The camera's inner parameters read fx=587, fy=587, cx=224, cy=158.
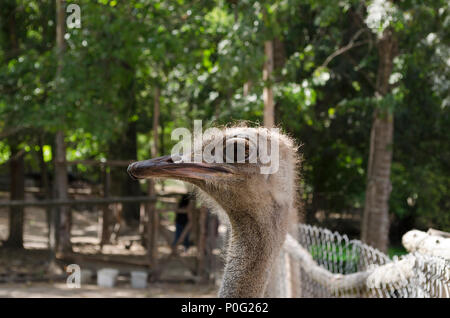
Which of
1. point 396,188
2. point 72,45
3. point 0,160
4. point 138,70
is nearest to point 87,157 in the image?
point 0,160

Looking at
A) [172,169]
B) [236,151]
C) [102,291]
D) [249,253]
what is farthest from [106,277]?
[172,169]

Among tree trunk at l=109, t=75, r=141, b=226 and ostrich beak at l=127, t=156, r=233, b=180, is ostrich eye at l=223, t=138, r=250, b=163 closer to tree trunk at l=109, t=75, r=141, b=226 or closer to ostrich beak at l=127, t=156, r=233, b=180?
ostrich beak at l=127, t=156, r=233, b=180

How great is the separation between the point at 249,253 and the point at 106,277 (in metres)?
7.84

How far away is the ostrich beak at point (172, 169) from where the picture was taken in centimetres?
203

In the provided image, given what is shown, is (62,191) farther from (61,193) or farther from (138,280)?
(138,280)

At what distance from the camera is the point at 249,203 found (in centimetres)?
240

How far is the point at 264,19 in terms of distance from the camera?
6895mm

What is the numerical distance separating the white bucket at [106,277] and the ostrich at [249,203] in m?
7.73

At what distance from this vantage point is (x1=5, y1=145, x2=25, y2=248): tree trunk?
12508mm

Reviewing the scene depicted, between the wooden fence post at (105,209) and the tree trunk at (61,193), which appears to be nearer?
the tree trunk at (61,193)

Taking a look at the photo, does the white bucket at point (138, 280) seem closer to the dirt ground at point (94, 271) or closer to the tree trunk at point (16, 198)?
the dirt ground at point (94, 271)

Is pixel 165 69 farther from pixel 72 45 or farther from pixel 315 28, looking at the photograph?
pixel 315 28

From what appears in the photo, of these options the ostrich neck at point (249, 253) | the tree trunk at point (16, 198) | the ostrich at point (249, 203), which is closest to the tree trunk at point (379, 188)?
the tree trunk at point (16, 198)
